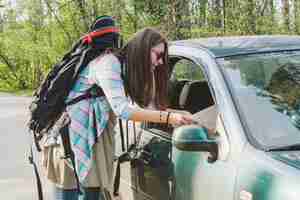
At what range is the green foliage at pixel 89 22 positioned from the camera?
599 inches

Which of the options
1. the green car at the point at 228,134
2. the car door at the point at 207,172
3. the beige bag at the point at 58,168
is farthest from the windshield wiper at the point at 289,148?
the beige bag at the point at 58,168

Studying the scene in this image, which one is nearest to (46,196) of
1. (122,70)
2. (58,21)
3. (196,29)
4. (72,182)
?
(72,182)

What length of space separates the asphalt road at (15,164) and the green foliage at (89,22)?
378cm

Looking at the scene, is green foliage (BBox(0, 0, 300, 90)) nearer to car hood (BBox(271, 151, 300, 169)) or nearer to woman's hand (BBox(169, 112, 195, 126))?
woman's hand (BBox(169, 112, 195, 126))

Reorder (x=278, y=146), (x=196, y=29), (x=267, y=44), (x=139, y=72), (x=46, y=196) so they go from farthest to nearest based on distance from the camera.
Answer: (x=196, y=29)
(x=46, y=196)
(x=267, y=44)
(x=139, y=72)
(x=278, y=146)

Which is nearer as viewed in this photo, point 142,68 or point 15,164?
point 142,68

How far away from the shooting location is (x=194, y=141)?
294 centimetres

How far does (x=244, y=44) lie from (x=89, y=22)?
700 inches

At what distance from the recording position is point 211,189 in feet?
9.70

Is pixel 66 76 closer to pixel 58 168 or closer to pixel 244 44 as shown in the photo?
pixel 58 168

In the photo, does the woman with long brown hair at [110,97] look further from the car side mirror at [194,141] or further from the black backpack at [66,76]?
the car side mirror at [194,141]

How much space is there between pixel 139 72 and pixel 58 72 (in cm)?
52

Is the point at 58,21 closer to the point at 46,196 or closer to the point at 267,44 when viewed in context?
the point at 46,196

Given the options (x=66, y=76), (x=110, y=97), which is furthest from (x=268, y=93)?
(x=66, y=76)
